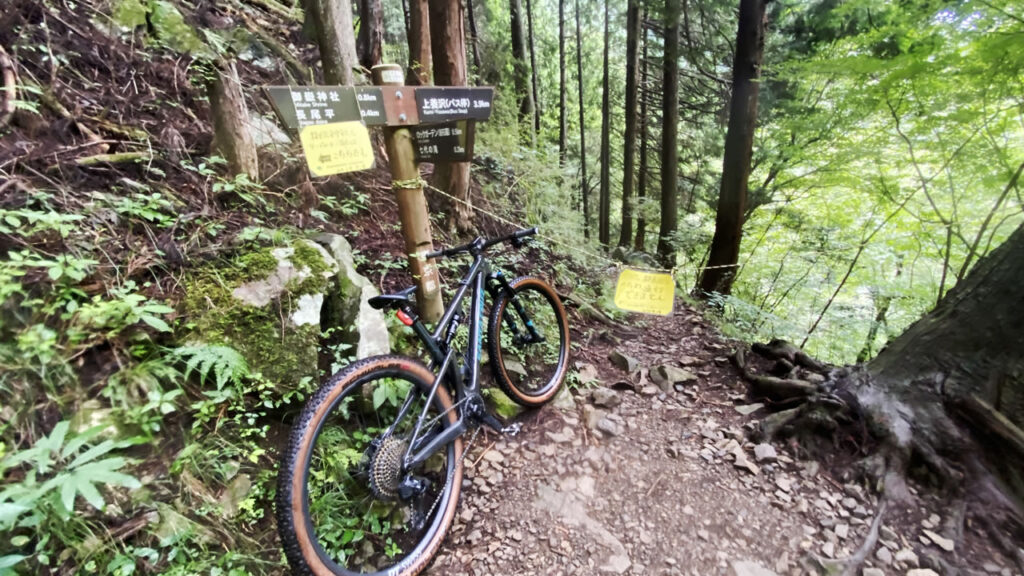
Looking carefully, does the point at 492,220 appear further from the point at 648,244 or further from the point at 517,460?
the point at 648,244

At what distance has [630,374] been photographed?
12.7 ft

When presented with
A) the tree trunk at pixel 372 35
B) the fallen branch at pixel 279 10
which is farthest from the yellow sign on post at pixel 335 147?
the fallen branch at pixel 279 10

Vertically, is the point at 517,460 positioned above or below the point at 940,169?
below

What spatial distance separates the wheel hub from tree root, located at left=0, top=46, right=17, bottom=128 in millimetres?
3326

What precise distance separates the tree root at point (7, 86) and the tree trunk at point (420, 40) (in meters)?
2.97

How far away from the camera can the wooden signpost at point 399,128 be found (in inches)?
78.7

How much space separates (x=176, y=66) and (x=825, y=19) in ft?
27.0

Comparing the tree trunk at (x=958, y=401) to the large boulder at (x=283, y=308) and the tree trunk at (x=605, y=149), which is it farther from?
the tree trunk at (x=605, y=149)

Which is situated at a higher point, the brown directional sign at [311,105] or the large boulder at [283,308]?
the brown directional sign at [311,105]

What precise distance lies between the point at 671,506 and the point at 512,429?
114 centimetres

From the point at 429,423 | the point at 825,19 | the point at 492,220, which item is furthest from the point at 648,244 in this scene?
the point at 429,423

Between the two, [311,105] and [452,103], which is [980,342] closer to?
[452,103]

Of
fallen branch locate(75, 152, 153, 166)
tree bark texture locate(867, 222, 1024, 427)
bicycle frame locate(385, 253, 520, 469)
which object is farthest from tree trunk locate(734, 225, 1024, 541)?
fallen branch locate(75, 152, 153, 166)

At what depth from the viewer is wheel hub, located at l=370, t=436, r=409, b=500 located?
205cm
